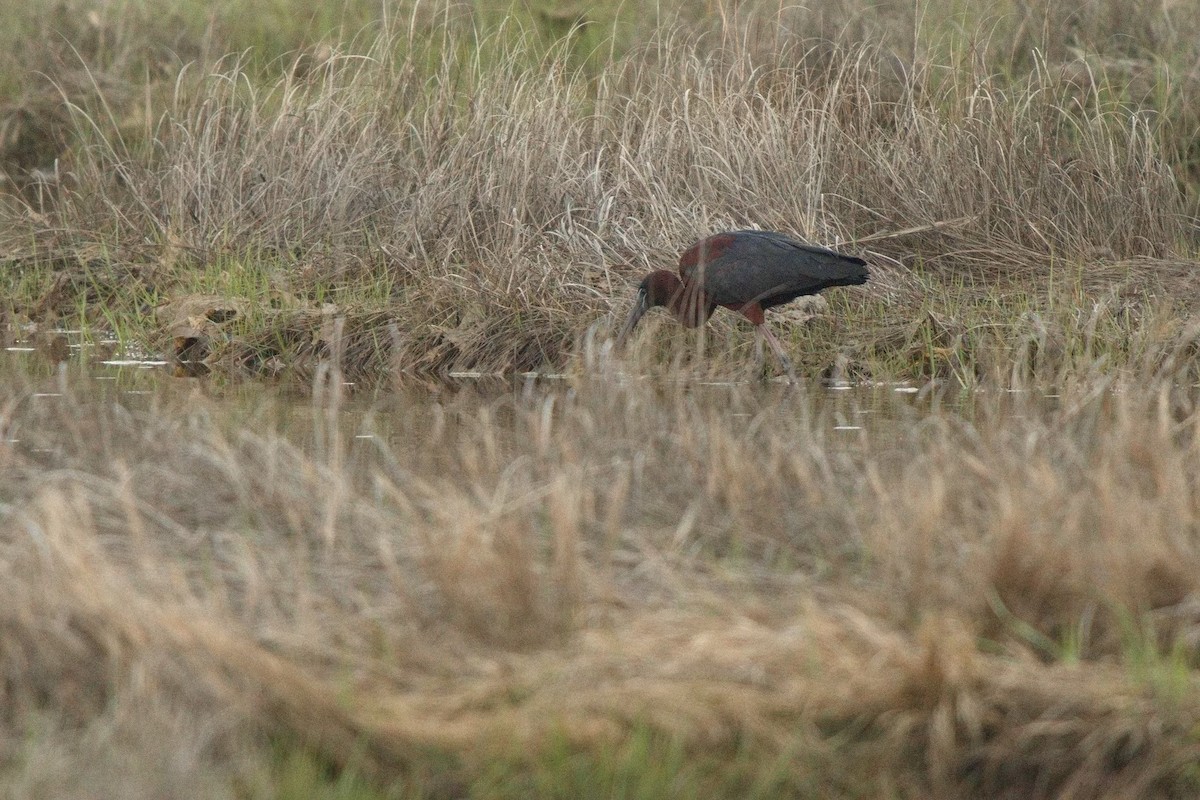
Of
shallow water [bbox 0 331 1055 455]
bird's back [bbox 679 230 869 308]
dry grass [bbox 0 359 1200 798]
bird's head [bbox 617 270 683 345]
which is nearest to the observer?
dry grass [bbox 0 359 1200 798]

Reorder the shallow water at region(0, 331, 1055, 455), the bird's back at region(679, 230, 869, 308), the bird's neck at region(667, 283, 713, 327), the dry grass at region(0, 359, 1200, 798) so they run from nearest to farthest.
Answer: the dry grass at region(0, 359, 1200, 798) → the shallow water at region(0, 331, 1055, 455) → the bird's back at region(679, 230, 869, 308) → the bird's neck at region(667, 283, 713, 327)

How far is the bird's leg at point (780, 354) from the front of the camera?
683 centimetres

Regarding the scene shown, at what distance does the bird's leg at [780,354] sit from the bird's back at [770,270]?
0.70ft

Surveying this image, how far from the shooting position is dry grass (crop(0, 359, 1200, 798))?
2820mm

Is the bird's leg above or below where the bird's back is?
below

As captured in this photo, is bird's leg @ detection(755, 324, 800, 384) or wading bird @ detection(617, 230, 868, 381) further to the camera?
bird's leg @ detection(755, 324, 800, 384)

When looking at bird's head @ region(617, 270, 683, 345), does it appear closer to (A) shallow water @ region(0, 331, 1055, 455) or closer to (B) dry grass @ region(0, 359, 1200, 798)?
(A) shallow water @ region(0, 331, 1055, 455)

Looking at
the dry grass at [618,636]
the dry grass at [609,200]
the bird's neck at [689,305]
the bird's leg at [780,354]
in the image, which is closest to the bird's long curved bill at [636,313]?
the bird's neck at [689,305]

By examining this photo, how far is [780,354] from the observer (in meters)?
6.86

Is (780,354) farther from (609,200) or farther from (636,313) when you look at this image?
(609,200)

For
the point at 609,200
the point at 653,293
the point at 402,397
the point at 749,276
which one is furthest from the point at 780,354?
the point at 402,397

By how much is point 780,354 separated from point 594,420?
8.49ft

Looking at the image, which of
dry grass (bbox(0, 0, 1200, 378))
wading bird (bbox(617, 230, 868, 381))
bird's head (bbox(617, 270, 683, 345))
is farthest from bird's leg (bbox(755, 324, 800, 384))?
bird's head (bbox(617, 270, 683, 345))

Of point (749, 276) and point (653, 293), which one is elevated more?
point (749, 276)
